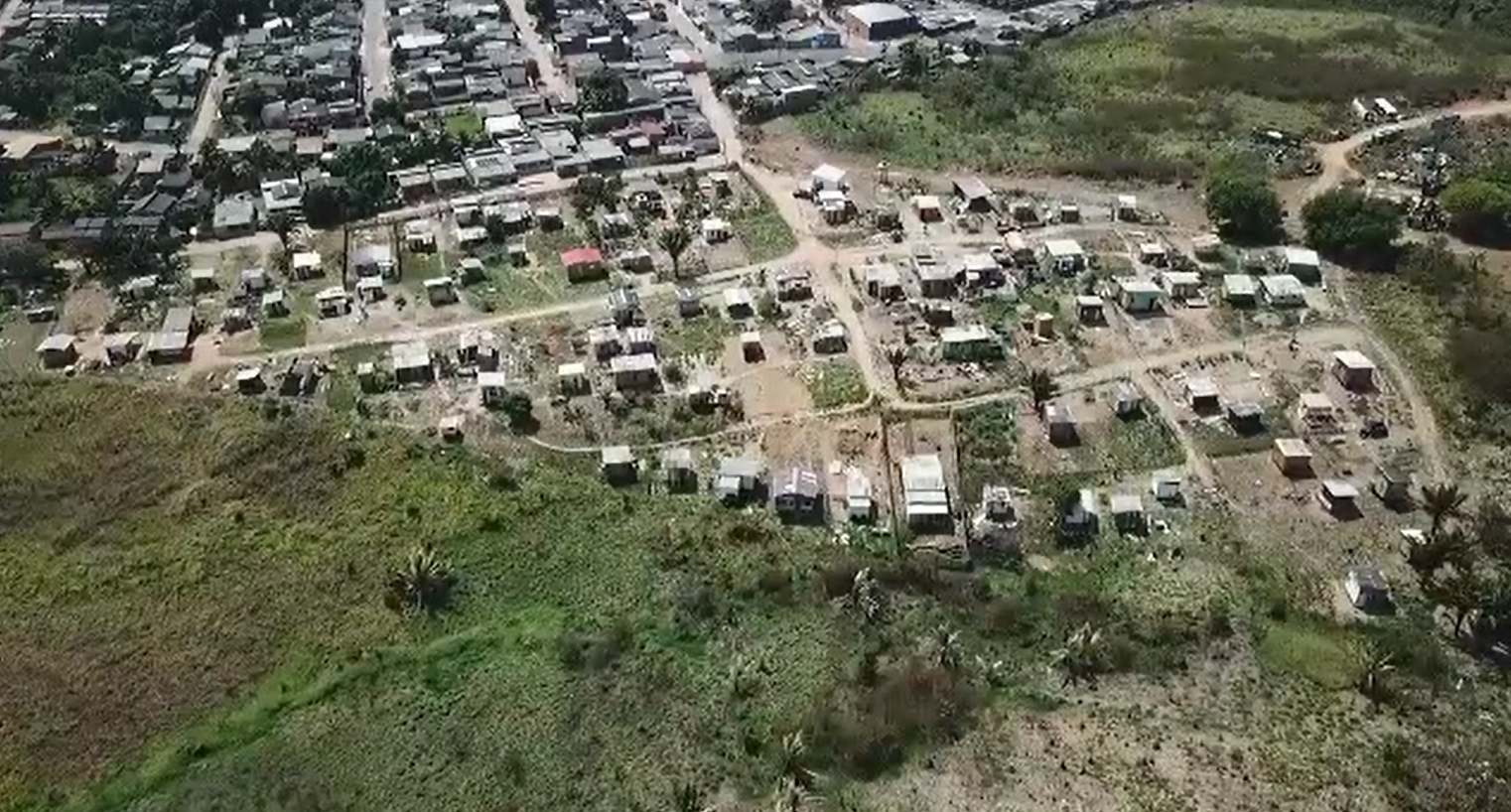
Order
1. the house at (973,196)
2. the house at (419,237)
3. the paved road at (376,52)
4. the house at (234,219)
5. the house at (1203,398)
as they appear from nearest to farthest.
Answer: the house at (1203,398)
the house at (419,237)
the house at (234,219)
the house at (973,196)
the paved road at (376,52)

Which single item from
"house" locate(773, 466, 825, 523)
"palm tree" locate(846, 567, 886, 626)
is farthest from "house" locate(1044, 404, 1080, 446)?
"palm tree" locate(846, 567, 886, 626)

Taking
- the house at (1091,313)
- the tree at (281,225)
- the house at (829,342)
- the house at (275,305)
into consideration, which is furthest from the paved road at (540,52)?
the house at (1091,313)

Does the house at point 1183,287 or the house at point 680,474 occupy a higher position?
the house at point 680,474

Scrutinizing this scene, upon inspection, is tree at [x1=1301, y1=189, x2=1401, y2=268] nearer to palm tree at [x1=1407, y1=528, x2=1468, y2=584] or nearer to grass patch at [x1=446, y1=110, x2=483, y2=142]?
palm tree at [x1=1407, y1=528, x2=1468, y2=584]

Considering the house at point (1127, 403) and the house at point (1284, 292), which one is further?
the house at point (1284, 292)

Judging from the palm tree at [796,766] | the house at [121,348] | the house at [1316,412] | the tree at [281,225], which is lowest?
the tree at [281,225]

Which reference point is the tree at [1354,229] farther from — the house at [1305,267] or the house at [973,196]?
the house at [973,196]

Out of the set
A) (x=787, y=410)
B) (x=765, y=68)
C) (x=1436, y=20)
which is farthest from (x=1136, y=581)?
(x=1436, y=20)

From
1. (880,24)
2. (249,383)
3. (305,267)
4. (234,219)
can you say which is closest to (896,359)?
(249,383)
